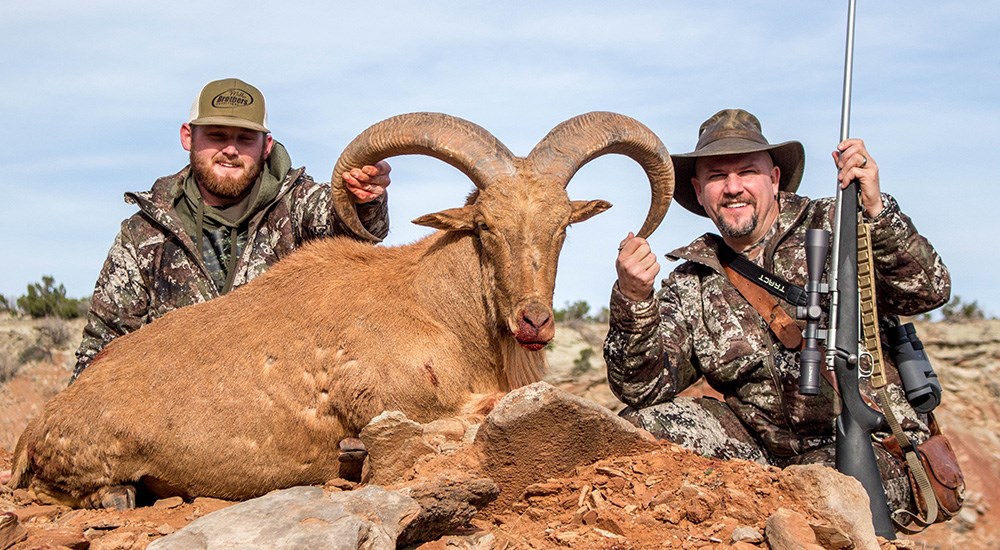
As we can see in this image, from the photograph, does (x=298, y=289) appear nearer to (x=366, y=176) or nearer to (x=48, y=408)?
(x=366, y=176)

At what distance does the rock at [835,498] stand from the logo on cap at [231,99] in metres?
5.54

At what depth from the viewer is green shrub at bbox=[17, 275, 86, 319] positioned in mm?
21891

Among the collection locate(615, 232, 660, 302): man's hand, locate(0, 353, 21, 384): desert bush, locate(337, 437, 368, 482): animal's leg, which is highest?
locate(615, 232, 660, 302): man's hand

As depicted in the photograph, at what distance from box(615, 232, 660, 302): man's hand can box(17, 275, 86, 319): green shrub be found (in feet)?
57.8

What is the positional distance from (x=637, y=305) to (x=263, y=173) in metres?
3.63

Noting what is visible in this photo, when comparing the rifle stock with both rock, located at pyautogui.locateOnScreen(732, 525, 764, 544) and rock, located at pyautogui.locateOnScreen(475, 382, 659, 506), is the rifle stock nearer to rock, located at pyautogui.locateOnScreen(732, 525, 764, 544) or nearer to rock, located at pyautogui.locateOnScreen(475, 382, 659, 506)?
rock, located at pyautogui.locateOnScreen(732, 525, 764, 544)

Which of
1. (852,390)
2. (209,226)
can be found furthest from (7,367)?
(852,390)

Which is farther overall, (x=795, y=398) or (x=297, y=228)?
(x=297, y=228)

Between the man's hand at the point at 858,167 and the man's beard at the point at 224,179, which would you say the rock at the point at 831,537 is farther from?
the man's beard at the point at 224,179

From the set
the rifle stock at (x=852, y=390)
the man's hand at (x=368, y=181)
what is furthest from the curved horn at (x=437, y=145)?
the rifle stock at (x=852, y=390)

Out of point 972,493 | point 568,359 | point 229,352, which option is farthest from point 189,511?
point 568,359

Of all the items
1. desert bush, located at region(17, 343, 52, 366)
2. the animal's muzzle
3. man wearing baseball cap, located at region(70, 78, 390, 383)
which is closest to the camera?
the animal's muzzle

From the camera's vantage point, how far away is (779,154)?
823cm

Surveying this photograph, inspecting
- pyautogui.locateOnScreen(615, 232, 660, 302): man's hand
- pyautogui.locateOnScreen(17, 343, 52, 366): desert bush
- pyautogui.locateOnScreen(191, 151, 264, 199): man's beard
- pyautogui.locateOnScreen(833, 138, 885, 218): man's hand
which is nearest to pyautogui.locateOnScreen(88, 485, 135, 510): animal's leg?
pyautogui.locateOnScreen(191, 151, 264, 199): man's beard
